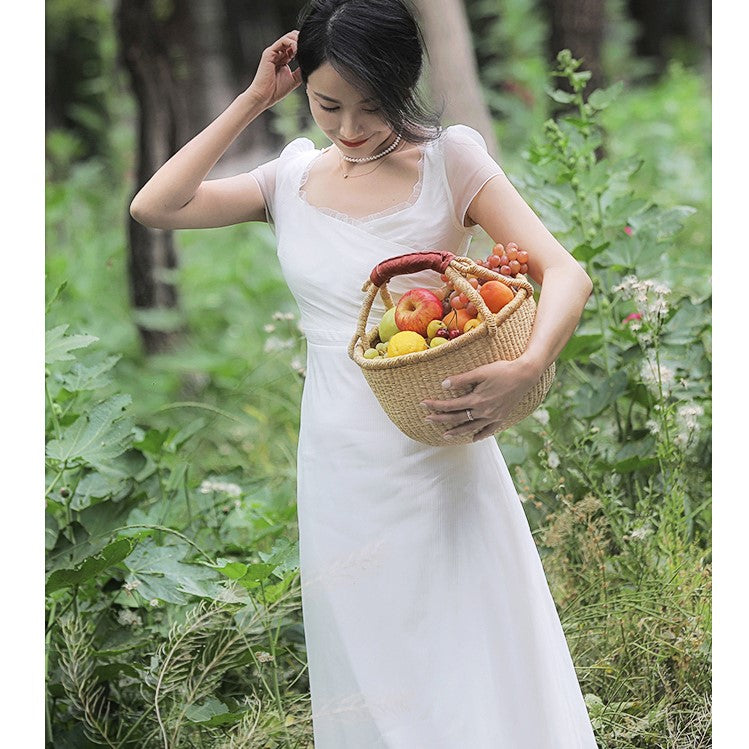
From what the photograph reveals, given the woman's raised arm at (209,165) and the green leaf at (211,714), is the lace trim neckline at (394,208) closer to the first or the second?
the woman's raised arm at (209,165)

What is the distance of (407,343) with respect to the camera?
1.65m

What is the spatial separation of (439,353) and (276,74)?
675mm

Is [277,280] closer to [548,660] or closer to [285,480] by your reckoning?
[285,480]

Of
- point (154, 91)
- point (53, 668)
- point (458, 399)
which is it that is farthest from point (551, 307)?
point (154, 91)

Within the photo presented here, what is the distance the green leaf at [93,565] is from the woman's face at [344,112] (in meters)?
0.93

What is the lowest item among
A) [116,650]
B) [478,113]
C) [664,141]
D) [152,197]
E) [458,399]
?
[664,141]

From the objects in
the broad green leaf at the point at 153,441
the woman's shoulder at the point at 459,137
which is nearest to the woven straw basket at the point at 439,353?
the woman's shoulder at the point at 459,137

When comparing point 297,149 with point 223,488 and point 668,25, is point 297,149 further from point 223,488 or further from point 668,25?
point 668,25

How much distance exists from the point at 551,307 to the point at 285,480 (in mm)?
1931

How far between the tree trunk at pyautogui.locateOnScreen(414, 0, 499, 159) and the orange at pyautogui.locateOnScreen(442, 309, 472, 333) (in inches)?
111

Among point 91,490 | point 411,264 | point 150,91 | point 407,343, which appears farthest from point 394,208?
point 150,91

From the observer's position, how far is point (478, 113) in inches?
174

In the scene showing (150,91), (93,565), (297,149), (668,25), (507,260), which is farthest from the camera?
(668,25)

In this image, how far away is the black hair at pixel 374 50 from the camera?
1.77m
